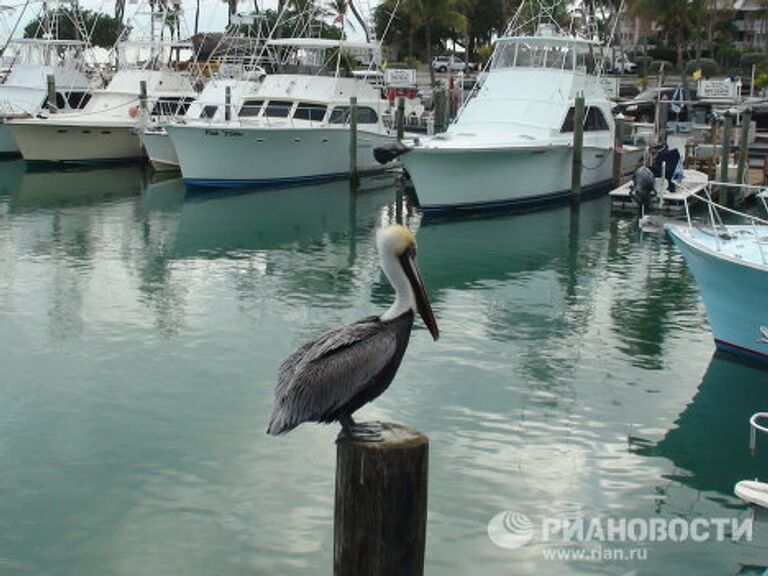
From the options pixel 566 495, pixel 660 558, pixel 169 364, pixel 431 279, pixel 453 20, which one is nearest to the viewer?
pixel 660 558

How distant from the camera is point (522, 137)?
2672 cm

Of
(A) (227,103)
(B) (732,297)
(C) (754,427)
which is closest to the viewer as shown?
(C) (754,427)

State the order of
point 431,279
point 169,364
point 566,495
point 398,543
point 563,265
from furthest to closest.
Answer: point 563,265 < point 431,279 < point 169,364 < point 566,495 < point 398,543

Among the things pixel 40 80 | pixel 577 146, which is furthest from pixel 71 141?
pixel 577 146

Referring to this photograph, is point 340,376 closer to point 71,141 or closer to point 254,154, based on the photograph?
point 254,154

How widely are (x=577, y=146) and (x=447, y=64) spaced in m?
44.9

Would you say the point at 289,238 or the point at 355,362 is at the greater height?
the point at 355,362

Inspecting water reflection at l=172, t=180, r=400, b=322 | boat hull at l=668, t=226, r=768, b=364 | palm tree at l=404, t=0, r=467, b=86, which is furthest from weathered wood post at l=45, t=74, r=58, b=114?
boat hull at l=668, t=226, r=768, b=364

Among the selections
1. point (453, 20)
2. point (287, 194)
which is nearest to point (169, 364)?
point (287, 194)

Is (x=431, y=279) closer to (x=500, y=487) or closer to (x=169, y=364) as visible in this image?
(x=169, y=364)

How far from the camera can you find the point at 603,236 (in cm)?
2355

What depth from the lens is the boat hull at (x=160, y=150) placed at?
110ft

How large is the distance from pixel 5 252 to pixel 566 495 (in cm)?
1440

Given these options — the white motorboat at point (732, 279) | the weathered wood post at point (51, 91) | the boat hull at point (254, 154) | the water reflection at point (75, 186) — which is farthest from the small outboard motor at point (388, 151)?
the weathered wood post at point (51, 91)
